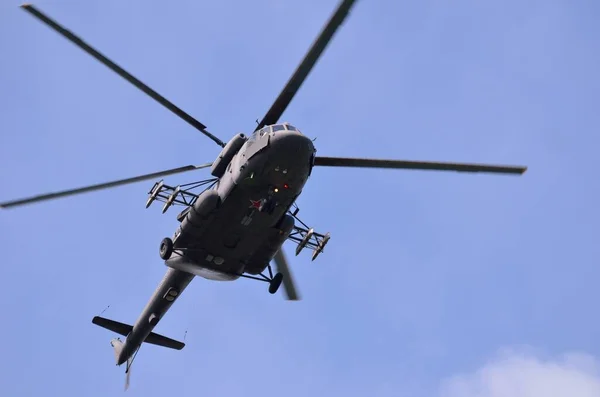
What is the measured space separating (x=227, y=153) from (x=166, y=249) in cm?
394

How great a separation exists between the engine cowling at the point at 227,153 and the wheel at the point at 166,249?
2841 millimetres

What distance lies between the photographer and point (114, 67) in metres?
23.6

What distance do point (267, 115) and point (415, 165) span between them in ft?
16.2

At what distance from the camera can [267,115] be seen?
2581 centimetres

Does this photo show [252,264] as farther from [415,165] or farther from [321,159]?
[415,165]

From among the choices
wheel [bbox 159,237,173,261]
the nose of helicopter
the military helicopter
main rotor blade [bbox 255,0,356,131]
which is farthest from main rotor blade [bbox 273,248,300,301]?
main rotor blade [bbox 255,0,356,131]

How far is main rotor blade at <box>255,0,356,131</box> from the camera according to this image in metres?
21.0

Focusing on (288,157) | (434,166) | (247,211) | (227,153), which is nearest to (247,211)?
(247,211)

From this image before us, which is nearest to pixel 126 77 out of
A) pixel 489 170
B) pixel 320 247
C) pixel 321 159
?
pixel 321 159

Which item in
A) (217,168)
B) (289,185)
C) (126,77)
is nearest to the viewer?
(126,77)

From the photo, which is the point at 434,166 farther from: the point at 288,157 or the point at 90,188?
the point at 90,188

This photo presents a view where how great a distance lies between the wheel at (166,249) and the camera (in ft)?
90.8

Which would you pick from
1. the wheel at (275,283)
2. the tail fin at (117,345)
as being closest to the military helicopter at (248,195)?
the wheel at (275,283)

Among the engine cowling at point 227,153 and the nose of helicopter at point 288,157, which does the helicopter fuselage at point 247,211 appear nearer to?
the nose of helicopter at point 288,157
